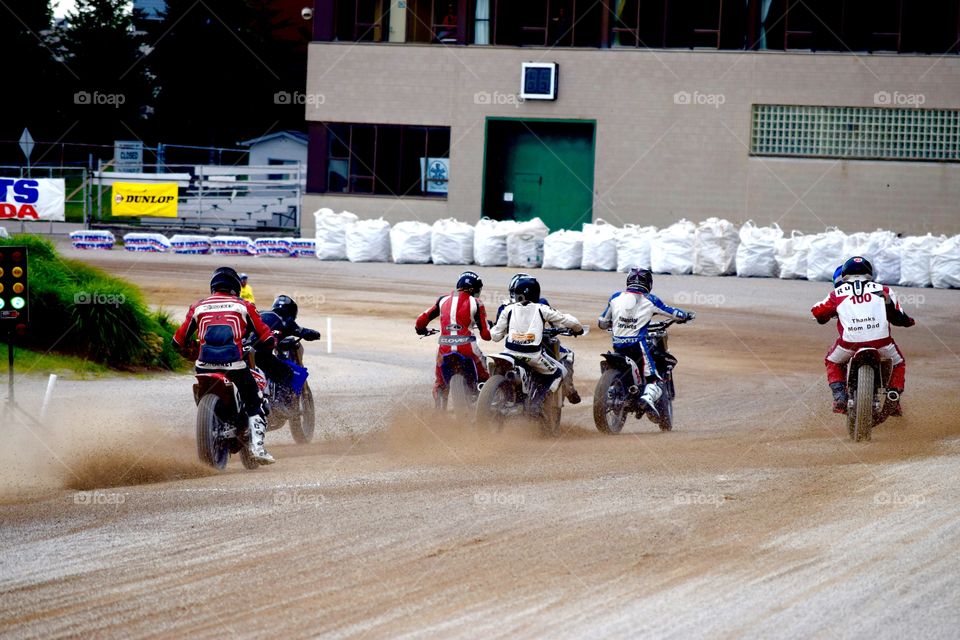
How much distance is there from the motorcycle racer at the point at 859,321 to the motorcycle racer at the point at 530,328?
2.37m

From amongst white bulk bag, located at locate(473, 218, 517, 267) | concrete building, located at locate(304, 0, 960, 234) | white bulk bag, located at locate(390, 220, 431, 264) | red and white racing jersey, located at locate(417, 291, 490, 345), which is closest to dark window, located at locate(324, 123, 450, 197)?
concrete building, located at locate(304, 0, 960, 234)

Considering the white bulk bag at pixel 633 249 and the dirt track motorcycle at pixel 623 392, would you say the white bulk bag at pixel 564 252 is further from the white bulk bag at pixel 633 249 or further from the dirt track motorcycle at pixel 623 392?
the dirt track motorcycle at pixel 623 392

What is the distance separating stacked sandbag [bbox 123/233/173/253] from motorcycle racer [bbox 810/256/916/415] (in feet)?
83.9

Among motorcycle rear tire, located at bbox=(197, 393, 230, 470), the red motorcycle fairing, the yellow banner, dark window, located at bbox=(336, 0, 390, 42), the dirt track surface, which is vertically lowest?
the dirt track surface

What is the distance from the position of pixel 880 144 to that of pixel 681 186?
5.35 m

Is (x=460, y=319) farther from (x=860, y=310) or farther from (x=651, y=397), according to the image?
(x=860, y=310)

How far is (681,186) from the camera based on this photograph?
35875 mm

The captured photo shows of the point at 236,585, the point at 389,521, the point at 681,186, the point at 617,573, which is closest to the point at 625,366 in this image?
the point at 389,521

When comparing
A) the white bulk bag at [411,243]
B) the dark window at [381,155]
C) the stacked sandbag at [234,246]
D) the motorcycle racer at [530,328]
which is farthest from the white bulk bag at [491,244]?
the motorcycle racer at [530,328]

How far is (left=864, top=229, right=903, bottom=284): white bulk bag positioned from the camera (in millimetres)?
30219

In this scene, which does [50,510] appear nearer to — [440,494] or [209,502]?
[209,502]

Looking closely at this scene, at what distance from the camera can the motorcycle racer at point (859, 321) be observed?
11.9 metres

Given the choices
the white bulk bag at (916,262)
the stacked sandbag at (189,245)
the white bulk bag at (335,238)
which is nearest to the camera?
the white bulk bag at (916,262)

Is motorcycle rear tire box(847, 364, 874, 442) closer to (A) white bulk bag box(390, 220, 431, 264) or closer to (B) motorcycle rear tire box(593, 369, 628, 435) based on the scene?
(B) motorcycle rear tire box(593, 369, 628, 435)
